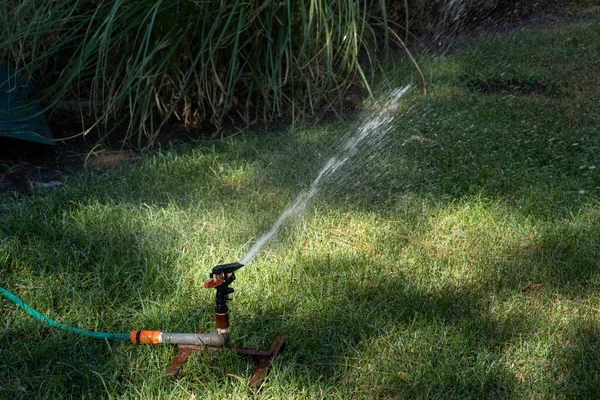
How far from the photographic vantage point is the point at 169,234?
2727 mm

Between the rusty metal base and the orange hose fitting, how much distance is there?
7 centimetres

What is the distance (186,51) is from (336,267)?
199cm

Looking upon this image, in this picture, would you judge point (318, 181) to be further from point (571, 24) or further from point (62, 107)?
point (571, 24)

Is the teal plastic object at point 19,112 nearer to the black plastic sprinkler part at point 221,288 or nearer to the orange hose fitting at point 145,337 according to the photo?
the orange hose fitting at point 145,337

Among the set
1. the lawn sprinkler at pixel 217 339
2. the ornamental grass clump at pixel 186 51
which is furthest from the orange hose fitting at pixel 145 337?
the ornamental grass clump at pixel 186 51

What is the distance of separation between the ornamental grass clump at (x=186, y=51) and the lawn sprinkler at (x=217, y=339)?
1829mm

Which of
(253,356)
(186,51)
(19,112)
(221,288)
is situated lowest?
(253,356)

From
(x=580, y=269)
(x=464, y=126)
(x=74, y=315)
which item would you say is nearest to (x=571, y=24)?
(x=464, y=126)

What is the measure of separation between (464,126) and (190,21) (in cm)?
156

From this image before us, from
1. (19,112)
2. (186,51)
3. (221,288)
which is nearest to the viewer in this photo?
(221,288)

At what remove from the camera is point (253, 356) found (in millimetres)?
2020

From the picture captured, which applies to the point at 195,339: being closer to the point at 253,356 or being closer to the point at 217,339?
the point at 217,339

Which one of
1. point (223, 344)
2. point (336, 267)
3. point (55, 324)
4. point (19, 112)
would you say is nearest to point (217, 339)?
point (223, 344)

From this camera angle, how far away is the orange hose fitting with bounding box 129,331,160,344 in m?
2.04
